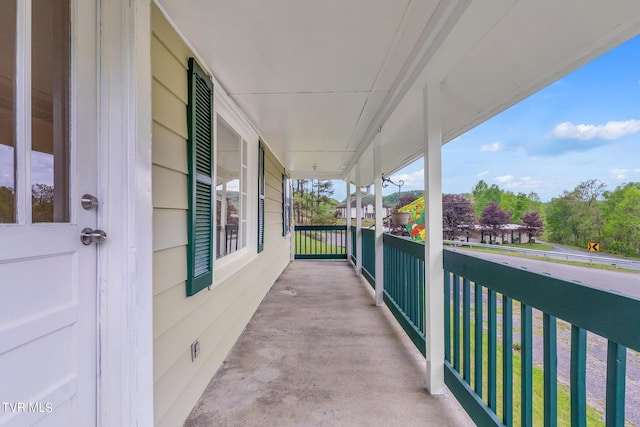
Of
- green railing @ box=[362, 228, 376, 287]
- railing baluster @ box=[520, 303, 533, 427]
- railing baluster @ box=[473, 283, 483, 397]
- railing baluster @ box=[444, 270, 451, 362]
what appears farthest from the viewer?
green railing @ box=[362, 228, 376, 287]

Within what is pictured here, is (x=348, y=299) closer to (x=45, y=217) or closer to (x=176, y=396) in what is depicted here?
(x=176, y=396)

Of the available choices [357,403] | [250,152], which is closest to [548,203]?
[357,403]

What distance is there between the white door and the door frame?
0.11ft

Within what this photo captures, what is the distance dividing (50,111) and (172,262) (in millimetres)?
833

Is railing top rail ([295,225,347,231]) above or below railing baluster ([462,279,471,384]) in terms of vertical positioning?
above

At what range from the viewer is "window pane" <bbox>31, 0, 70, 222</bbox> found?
2.91ft

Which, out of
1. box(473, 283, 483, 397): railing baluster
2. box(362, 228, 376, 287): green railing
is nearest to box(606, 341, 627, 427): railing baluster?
box(473, 283, 483, 397): railing baluster

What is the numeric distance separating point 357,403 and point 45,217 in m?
1.85

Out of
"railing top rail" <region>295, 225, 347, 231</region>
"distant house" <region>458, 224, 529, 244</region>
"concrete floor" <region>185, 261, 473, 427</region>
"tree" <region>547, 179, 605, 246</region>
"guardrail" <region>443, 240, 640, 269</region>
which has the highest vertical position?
"tree" <region>547, 179, 605, 246</region>

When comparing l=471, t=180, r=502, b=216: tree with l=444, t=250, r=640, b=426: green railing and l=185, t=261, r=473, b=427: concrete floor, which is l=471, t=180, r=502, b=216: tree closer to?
l=444, t=250, r=640, b=426: green railing

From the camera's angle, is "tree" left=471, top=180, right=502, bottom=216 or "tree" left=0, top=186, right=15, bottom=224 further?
"tree" left=471, top=180, right=502, bottom=216

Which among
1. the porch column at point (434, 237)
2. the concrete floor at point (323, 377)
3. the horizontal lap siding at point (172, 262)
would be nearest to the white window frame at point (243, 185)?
the horizontal lap siding at point (172, 262)

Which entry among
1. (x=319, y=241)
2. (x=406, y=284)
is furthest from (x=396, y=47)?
(x=319, y=241)

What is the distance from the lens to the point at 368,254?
484 cm
